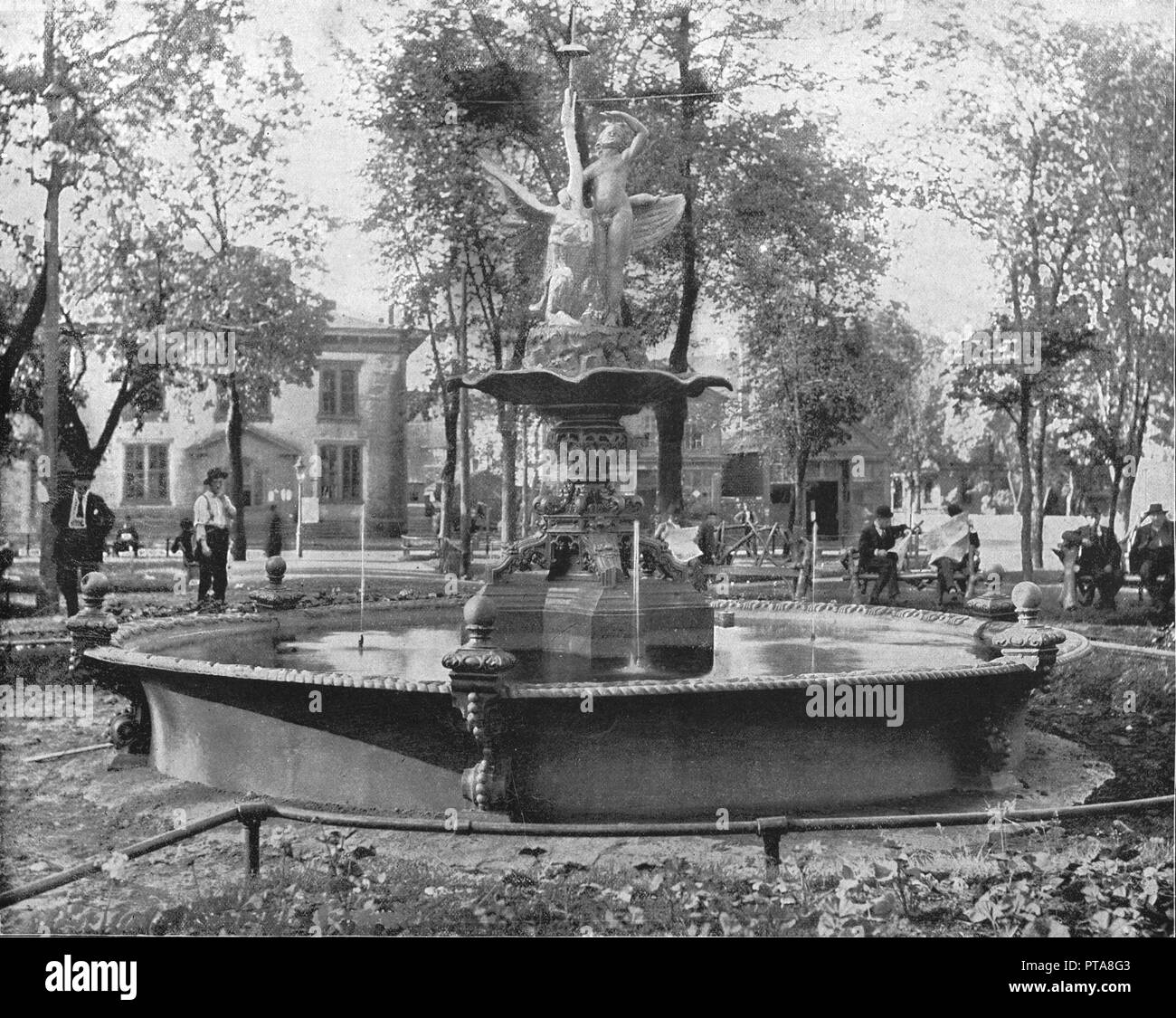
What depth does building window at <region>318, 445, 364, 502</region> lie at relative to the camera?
936 centimetres

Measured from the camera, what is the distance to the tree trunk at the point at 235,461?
8953 millimetres

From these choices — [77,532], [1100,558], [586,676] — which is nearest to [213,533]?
[77,532]

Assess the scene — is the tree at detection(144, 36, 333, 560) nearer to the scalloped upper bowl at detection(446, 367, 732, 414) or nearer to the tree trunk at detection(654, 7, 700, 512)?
the scalloped upper bowl at detection(446, 367, 732, 414)

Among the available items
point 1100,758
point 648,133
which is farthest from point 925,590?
point 648,133

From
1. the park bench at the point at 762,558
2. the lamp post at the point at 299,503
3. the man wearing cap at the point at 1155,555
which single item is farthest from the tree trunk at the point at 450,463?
the man wearing cap at the point at 1155,555

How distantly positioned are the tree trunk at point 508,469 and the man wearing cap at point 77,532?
11.2ft

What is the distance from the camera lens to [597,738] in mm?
6164

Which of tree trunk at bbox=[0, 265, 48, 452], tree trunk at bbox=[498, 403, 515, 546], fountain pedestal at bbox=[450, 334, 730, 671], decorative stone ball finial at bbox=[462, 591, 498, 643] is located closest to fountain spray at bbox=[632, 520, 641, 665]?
fountain pedestal at bbox=[450, 334, 730, 671]

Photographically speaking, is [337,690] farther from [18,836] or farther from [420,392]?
[420,392]

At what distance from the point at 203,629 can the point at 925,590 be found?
6.14 meters

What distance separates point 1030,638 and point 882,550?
3465 mm

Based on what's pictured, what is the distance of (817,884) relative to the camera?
19.0 ft

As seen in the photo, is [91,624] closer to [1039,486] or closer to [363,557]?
[363,557]

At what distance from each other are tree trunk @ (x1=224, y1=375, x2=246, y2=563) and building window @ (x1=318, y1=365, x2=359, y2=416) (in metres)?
0.65
